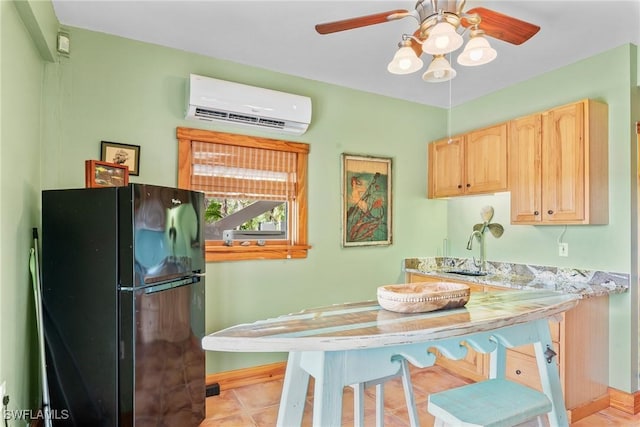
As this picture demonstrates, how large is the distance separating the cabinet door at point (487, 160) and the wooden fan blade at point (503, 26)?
1.49m

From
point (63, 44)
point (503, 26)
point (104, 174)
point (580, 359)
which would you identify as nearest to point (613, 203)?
point (580, 359)

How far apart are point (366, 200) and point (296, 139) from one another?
890 mm

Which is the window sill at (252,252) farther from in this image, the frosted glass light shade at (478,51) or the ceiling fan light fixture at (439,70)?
the frosted glass light shade at (478,51)

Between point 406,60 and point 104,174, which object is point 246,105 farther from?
point 406,60

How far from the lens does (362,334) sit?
1.22m

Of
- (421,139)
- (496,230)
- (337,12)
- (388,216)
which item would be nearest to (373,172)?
(388,216)

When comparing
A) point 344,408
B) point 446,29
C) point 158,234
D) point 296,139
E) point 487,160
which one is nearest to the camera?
point 446,29

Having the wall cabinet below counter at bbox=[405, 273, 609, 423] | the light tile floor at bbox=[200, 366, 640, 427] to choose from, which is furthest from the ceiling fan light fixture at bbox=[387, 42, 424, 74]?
the light tile floor at bbox=[200, 366, 640, 427]

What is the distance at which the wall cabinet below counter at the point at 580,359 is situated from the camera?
8.30 ft

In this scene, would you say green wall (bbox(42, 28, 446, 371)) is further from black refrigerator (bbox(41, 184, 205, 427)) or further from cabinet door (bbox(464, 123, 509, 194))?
black refrigerator (bbox(41, 184, 205, 427))

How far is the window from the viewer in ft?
9.71

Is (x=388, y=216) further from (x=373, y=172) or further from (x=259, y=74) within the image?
(x=259, y=74)

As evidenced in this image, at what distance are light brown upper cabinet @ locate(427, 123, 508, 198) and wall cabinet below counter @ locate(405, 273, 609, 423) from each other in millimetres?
1122

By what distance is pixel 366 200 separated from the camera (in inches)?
146
